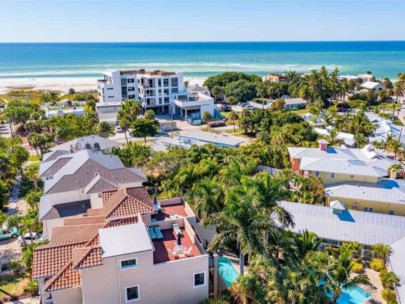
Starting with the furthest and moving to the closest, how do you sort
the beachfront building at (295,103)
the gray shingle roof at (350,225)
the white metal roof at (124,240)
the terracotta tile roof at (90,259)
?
the beachfront building at (295,103) → the gray shingle roof at (350,225) → the white metal roof at (124,240) → the terracotta tile roof at (90,259)

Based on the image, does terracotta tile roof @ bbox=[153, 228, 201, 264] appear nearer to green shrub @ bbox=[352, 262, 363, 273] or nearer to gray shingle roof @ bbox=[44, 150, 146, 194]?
gray shingle roof @ bbox=[44, 150, 146, 194]

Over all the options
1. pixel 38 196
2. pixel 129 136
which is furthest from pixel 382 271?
pixel 129 136

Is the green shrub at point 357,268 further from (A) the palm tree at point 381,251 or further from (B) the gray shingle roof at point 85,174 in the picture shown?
(B) the gray shingle roof at point 85,174

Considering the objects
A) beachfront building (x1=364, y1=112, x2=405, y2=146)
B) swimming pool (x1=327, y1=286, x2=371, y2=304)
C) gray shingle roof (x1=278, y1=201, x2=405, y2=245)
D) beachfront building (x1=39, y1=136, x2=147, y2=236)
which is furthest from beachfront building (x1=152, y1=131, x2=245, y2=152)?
swimming pool (x1=327, y1=286, x2=371, y2=304)

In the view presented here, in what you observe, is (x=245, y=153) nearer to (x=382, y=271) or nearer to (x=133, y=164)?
(x=133, y=164)

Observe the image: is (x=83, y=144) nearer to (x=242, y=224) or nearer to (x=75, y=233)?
(x=75, y=233)

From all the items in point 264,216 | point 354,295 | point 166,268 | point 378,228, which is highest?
point 264,216

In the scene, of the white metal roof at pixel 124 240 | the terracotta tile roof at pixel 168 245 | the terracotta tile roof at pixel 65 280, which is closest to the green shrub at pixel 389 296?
the terracotta tile roof at pixel 168 245
